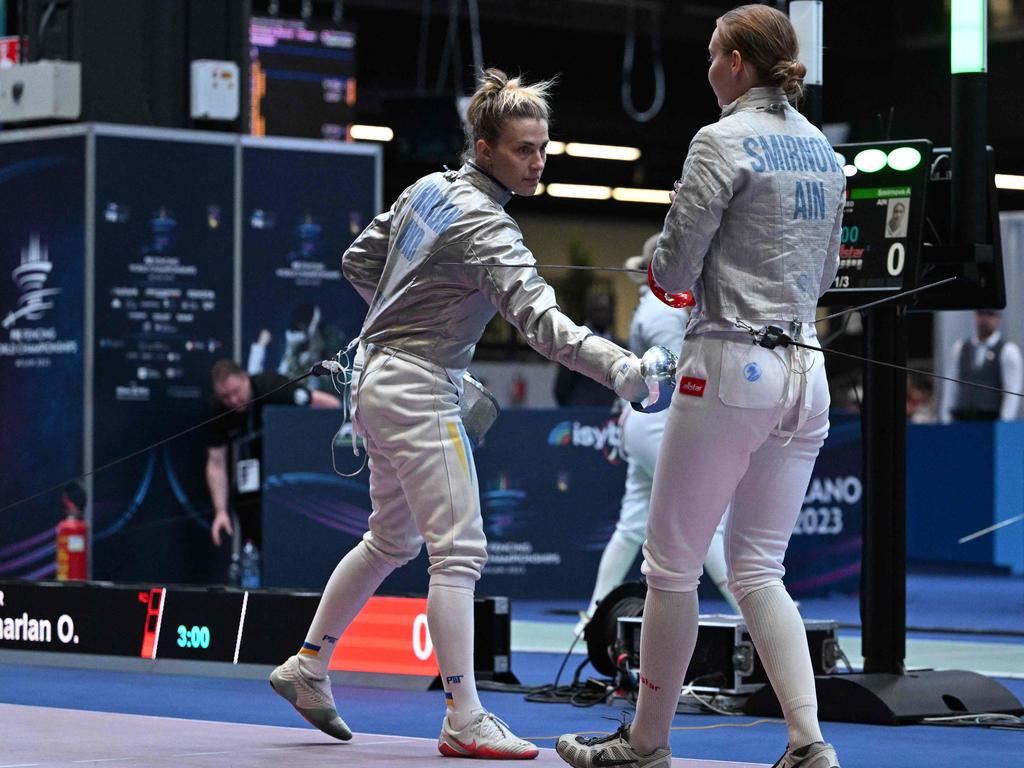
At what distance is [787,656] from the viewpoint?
3.75 meters

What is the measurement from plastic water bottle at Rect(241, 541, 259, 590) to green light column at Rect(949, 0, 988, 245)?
5486 mm

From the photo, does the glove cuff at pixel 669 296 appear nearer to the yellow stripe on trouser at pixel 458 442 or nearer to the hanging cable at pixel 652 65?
the yellow stripe on trouser at pixel 458 442

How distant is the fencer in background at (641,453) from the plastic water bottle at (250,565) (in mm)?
2510

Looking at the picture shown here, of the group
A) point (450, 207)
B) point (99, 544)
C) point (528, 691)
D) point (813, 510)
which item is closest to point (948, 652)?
point (528, 691)

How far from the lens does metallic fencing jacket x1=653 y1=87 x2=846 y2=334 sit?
370 cm

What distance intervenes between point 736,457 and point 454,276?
0.97 metres

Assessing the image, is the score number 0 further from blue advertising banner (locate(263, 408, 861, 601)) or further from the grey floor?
blue advertising banner (locate(263, 408, 861, 601))

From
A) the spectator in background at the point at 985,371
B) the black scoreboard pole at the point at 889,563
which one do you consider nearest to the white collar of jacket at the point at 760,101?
the black scoreboard pole at the point at 889,563

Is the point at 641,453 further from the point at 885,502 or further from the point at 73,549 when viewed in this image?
the point at 73,549

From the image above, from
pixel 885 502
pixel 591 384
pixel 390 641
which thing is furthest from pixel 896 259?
pixel 591 384

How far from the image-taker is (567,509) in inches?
399

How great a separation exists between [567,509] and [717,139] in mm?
6528

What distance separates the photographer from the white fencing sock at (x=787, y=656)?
3.73 metres

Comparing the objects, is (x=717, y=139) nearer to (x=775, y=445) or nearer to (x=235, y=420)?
(x=775, y=445)
